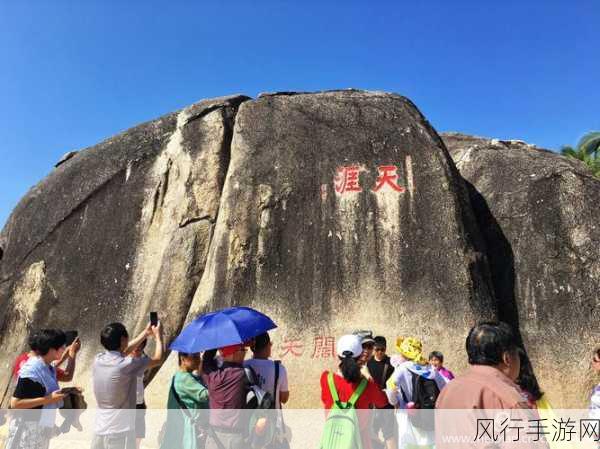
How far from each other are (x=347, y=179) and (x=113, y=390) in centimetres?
524

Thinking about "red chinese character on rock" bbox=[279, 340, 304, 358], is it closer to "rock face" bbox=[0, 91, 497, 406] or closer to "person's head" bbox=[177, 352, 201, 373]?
"rock face" bbox=[0, 91, 497, 406]

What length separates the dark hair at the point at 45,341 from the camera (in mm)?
3773

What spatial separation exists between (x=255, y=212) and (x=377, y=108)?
2.76 meters

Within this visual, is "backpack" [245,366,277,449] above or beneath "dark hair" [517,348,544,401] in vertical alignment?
beneath

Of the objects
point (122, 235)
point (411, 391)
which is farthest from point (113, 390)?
point (122, 235)

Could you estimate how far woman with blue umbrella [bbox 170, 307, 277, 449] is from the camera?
11.0 feet

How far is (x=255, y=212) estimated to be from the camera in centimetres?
833

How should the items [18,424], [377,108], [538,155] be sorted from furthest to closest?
[538,155]
[377,108]
[18,424]

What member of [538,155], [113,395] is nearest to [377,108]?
[538,155]

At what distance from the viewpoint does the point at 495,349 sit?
2311 mm

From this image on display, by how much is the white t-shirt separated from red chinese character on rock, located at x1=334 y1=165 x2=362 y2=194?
4724 mm

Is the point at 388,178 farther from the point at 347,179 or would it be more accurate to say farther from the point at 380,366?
the point at 380,366

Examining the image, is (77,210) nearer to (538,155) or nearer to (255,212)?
(255,212)

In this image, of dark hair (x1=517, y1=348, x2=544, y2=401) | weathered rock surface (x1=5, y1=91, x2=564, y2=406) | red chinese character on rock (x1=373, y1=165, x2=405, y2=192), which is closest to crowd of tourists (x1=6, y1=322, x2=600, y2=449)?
dark hair (x1=517, y1=348, x2=544, y2=401)
